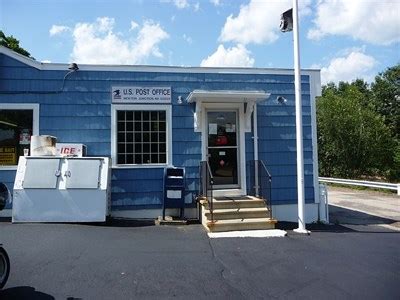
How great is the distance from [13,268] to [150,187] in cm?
440

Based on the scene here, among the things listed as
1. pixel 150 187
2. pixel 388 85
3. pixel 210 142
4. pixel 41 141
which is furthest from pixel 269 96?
pixel 388 85

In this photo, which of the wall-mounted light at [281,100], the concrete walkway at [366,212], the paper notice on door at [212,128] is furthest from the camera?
the concrete walkway at [366,212]

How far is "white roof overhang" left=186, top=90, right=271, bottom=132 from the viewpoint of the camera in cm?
925

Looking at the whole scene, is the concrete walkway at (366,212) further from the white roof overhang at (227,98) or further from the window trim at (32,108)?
the window trim at (32,108)

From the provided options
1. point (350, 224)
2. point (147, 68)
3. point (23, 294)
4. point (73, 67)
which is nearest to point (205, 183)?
point (147, 68)

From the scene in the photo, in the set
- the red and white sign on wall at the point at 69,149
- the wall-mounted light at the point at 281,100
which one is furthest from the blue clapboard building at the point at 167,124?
the red and white sign on wall at the point at 69,149

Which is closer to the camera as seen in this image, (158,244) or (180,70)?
(158,244)

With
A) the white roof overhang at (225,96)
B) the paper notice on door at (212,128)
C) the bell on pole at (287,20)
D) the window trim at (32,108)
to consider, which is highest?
the bell on pole at (287,20)

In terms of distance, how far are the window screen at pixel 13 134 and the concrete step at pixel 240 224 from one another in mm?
4752

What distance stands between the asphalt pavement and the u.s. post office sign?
10.1ft

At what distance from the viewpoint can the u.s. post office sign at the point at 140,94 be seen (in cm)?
956

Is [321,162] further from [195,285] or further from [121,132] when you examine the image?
[195,285]

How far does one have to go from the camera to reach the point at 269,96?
983 centimetres

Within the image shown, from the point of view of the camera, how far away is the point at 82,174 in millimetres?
8633
